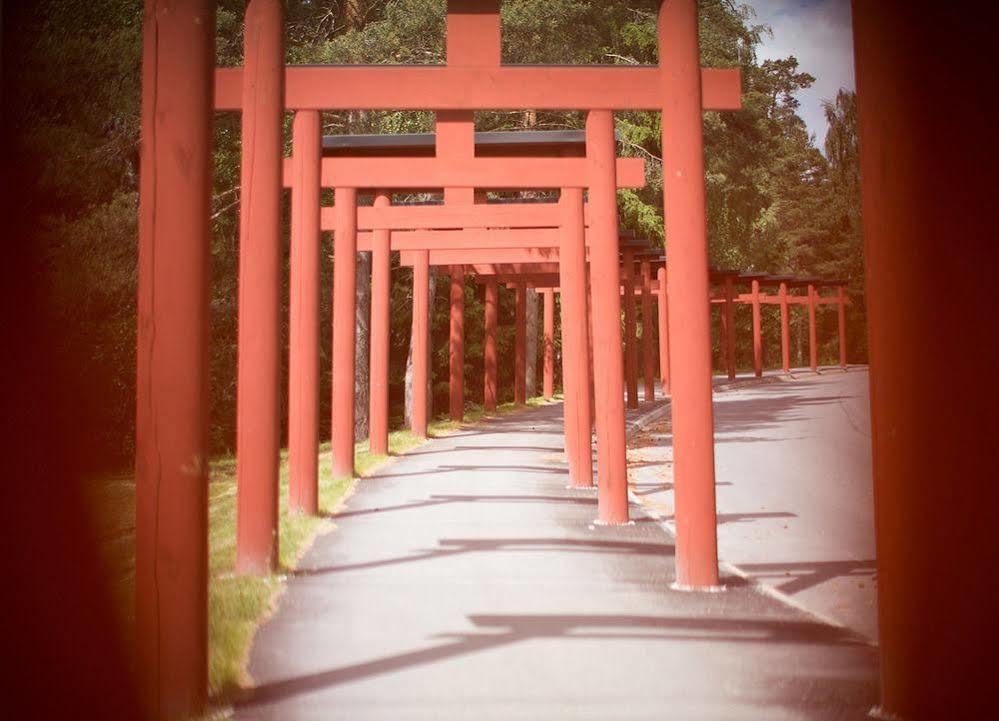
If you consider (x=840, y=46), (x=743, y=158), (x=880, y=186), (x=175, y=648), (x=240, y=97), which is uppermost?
(x=743, y=158)

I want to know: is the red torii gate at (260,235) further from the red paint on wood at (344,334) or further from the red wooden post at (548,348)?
the red wooden post at (548,348)

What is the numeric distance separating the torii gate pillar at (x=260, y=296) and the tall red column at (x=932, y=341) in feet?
14.4

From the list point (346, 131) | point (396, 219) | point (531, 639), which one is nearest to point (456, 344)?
point (346, 131)

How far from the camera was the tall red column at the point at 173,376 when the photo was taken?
429 cm

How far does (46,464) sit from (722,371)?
150 feet

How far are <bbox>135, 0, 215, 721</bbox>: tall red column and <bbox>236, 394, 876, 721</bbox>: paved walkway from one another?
42 centimetres

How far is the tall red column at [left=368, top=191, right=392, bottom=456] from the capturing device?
16812mm

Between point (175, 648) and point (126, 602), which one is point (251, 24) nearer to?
point (126, 602)

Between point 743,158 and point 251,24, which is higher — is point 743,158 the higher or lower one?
the higher one

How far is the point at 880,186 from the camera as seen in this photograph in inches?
161

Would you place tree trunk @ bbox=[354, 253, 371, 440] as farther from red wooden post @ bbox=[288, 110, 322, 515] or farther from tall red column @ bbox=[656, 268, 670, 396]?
red wooden post @ bbox=[288, 110, 322, 515]

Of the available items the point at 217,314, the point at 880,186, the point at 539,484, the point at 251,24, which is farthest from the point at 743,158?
the point at 880,186

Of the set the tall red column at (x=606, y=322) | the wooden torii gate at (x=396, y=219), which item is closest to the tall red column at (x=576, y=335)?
the wooden torii gate at (x=396, y=219)

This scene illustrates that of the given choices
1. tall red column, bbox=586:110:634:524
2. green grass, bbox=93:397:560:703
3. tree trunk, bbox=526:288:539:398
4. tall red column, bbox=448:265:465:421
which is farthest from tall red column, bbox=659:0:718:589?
tree trunk, bbox=526:288:539:398
